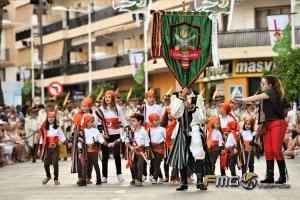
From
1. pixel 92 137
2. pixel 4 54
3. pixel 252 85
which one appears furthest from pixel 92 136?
pixel 4 54

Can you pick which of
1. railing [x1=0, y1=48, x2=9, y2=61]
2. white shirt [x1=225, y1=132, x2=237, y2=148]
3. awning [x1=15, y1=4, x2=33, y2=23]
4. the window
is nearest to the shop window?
the window

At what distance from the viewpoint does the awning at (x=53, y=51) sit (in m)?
69.0

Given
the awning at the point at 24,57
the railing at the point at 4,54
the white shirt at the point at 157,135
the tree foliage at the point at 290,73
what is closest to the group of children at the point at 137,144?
the white shirt at the point at 157,135

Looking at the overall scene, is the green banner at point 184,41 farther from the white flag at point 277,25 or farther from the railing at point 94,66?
the railing at point 94,66

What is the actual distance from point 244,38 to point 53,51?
2643 centimetres

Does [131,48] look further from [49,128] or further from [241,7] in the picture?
[49,128]

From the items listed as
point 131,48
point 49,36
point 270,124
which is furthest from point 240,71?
point 270,124

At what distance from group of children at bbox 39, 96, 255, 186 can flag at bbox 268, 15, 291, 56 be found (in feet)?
61.6

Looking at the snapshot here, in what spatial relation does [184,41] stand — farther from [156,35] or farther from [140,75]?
[140,75]

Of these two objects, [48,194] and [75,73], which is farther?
[75,73]

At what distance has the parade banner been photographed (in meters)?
17.2

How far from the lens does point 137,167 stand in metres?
18.6

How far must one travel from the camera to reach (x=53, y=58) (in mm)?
70000

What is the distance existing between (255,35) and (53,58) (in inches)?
1038
